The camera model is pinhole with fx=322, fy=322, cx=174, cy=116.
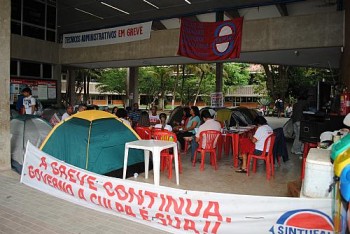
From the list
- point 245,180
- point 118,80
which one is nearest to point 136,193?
point 245,180

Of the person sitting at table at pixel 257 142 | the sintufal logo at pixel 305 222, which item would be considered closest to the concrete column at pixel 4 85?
the person sitting at table at pixel 257 142

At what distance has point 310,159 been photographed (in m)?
2.75

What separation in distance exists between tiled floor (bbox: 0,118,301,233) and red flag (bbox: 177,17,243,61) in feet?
14.2

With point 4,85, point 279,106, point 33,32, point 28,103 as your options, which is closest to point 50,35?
point 33,32

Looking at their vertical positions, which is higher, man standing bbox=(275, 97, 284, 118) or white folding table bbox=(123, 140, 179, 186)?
man standing bbox=(275, 97, 284, 118)

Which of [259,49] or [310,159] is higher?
[259,49]

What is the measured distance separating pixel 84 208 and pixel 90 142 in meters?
1.38

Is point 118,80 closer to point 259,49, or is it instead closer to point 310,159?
Answer: point 259,49

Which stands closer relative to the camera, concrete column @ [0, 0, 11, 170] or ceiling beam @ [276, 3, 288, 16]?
concrete column @ [0, 0, 11, 170]

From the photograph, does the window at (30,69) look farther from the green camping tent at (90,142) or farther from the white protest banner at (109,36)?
the green camping tent at (90,142)

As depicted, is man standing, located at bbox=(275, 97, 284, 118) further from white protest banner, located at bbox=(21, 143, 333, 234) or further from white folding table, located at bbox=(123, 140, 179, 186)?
white protest banner, located at bbox=(21, 143, 333, 234)

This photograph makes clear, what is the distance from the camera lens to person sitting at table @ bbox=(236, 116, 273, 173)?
5.75 m

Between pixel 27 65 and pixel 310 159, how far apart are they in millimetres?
12998

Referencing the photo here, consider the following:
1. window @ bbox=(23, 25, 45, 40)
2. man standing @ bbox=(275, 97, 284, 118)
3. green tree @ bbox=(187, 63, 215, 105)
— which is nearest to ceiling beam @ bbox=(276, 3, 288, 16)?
window @ bbox=(23, 25, 45, 40)
